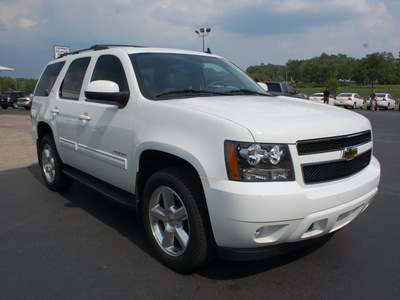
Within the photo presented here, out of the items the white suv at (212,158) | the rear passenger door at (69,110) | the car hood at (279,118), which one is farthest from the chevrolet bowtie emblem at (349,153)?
the rear passenger door at (69,110)

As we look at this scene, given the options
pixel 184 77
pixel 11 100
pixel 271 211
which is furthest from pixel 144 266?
pixel 11 100

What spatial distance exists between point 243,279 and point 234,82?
2.22 meters

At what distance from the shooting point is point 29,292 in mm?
2758

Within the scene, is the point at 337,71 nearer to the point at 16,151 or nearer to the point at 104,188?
the point at 16,151

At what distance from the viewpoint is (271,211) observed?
7.86 feet

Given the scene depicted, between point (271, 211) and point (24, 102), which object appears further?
point (24, 102)

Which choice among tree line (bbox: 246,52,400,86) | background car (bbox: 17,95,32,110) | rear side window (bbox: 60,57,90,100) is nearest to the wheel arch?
rear side window (bbox: 60,57,90,100)

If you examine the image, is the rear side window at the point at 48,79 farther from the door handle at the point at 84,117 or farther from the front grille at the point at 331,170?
the front grille at the point at 331,170

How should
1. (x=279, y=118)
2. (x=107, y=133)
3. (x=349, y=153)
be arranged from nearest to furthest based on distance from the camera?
(x=279, y=118), (x=349, y=153), (x=107, y=133)

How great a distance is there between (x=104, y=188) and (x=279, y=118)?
214 cm

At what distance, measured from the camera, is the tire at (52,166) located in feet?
16.8

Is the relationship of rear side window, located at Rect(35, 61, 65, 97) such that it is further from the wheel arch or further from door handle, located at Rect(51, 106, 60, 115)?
the wheel arch

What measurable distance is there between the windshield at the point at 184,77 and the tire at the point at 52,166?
2165 millimetres

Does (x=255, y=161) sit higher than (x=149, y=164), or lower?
higher
